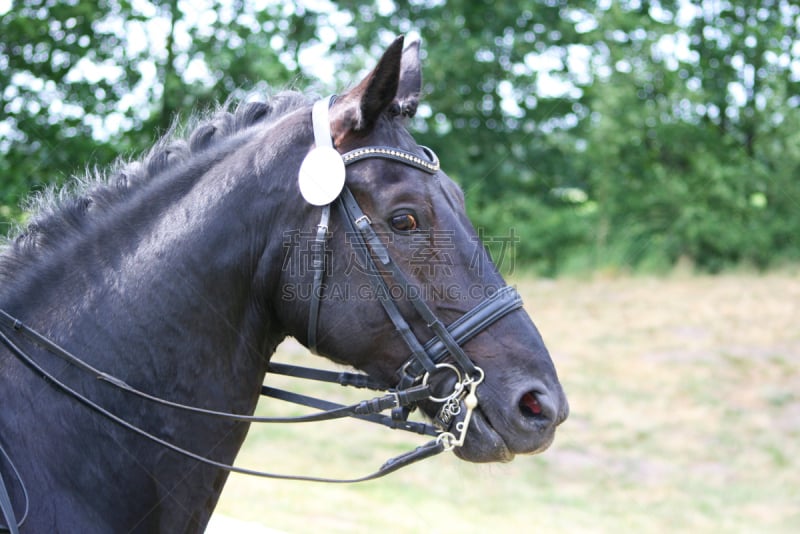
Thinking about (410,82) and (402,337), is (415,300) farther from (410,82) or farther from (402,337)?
(410,82)

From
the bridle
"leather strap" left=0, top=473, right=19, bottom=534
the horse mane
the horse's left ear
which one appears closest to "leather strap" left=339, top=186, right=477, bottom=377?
the bridle

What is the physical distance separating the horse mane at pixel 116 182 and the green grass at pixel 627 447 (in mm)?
4214

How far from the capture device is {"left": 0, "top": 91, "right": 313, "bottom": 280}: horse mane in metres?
2.61

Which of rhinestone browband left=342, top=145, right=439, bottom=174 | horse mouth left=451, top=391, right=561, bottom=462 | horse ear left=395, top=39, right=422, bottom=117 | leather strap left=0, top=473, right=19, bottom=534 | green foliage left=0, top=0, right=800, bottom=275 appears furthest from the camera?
green foliage left=0, top=0, right=800, bottom=275

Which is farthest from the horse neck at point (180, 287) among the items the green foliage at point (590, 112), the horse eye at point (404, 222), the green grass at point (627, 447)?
the green foliage at point (590, 112)

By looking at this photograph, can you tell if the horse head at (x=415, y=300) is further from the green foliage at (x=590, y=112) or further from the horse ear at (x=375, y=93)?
the green foliage at (x=590, y=112)

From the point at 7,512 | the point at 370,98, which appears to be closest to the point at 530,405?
the point at 370,98

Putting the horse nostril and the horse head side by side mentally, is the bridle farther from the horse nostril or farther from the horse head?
the horse nostril

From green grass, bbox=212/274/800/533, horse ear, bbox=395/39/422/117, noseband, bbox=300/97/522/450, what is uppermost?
horse ear, bbox=395/39/422/117

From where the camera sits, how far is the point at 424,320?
2486 millimetres

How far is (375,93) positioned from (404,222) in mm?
440

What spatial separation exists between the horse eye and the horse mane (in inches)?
26.2

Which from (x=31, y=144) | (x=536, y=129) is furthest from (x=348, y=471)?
(x=536, y=129)

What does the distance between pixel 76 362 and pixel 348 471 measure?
267 inches
